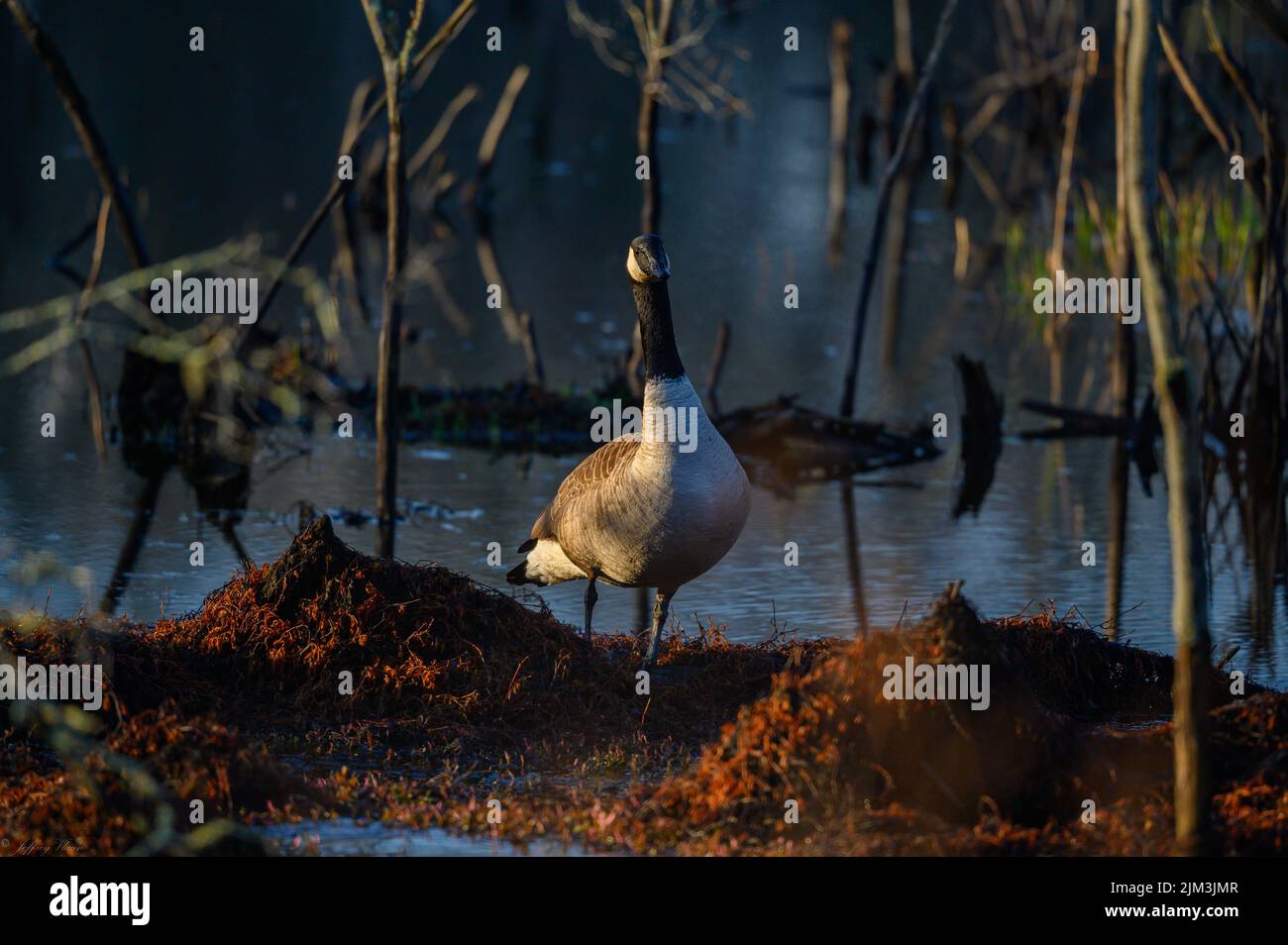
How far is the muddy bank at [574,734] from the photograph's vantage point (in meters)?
8.59

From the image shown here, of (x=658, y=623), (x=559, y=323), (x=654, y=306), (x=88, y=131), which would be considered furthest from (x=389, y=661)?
(x=559, y=323)

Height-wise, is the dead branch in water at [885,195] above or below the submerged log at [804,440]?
above

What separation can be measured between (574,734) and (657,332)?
2558mm

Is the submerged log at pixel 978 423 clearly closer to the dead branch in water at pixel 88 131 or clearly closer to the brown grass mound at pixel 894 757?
the dead branch in water at pixel 88 131

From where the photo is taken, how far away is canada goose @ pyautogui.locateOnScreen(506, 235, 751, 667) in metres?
10.6

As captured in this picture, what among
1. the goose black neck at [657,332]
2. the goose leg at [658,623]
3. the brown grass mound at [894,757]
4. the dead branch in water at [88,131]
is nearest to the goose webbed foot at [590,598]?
the goose leg at [658,623]

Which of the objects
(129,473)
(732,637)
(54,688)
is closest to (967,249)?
(129,473)

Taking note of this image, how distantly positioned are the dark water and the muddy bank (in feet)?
4.31

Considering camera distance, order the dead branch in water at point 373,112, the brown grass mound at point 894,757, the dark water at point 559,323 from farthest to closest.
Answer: the dark water at point 559,323
the dead branch in water at point 373,112
the brown grass mound at point 894,757

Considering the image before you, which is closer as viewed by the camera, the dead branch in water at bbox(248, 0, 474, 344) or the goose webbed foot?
the goose webbed foot

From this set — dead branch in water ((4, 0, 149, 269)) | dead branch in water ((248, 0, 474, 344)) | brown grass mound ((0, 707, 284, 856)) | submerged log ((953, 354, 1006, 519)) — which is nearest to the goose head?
dead branch in water ((248, 0, 474, 344))

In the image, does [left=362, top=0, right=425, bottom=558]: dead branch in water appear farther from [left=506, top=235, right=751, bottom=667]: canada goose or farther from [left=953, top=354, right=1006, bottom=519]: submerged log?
[left=953, top=354, right=1006, bottom=519]: submerged log

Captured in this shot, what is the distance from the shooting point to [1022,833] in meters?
8.53

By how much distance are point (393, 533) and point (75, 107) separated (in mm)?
5444
